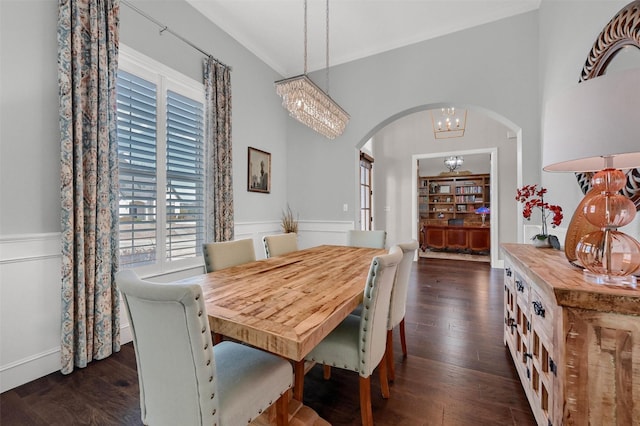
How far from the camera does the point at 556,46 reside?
2.42 metres

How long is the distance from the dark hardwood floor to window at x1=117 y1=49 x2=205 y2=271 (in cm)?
91

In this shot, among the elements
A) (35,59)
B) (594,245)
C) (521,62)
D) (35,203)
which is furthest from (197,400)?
(521,62)

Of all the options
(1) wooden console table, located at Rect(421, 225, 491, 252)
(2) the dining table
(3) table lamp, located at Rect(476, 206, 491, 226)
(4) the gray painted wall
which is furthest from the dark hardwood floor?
(3) table lamp, located at Rect(476, 206, 491, 226)

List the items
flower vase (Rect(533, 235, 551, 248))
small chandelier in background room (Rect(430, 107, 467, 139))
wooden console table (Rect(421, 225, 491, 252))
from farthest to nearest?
1. wooden console table (Rect(421, 225, 491, 252))
2. small chandelier in background room (Rect(430, 107, 467, 139))
3. flower vase (Rect(533, 235, 551, 248))

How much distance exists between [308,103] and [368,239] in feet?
4.98

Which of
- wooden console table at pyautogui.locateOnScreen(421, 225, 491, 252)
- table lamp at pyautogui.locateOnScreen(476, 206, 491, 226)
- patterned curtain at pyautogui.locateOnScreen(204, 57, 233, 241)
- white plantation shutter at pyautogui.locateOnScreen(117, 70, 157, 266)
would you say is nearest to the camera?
white plantation shutter at pyautogui.locateOnScreen(117, 70, 157, 266)

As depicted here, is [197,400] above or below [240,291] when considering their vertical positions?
below

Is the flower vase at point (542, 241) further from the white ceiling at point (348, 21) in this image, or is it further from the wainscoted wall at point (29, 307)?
the wainscoted wall at point (29, 307)

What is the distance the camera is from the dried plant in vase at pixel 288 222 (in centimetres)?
416

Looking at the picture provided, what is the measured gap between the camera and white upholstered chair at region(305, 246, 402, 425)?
129cm

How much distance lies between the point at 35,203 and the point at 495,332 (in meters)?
3.70

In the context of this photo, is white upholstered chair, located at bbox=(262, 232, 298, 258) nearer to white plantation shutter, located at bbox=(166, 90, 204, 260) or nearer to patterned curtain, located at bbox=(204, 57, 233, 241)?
patterned curtain, located at bbox=(204, 57, 233, 241)

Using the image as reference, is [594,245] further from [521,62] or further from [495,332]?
[521,62]

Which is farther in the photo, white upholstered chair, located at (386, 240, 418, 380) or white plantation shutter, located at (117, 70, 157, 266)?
white plantation shutter, located at (117, 70, 157, 266)
